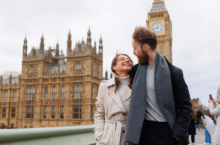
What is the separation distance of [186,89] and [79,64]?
23.5 metres

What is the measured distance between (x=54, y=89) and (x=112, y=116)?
24.7m

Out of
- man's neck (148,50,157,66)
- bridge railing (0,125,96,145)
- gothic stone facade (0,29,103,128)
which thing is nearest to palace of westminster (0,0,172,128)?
gothic stone facade (0,29,103,128)

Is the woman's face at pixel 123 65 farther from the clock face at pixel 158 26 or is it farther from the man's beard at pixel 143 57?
the clock face at pixel 158 26

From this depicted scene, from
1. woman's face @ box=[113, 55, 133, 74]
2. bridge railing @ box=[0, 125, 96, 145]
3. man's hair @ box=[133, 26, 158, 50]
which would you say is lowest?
bridge railing @ box=[0, 125, 96, 145]

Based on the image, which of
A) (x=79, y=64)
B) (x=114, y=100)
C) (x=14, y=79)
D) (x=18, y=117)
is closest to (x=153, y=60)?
(x=114, y=100)

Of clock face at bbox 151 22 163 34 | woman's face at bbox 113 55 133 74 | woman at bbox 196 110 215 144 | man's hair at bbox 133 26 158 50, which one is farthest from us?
clock face at bbox 151 22 163 34

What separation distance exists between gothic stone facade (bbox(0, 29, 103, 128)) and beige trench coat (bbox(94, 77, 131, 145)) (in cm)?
2163

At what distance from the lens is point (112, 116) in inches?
85.4

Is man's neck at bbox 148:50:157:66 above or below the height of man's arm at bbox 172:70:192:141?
above

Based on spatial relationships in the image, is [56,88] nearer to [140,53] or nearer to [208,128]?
[208,128]

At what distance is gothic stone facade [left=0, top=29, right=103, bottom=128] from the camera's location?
24281 millimetres

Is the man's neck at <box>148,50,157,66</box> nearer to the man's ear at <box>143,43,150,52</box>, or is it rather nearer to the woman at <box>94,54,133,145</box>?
the man's ear at <box>143,43,150,52</box>

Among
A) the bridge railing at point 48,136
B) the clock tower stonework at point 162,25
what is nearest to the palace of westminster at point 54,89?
the clock tower stonework at point 162,25

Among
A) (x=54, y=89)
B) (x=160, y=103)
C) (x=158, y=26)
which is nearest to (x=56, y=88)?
(x=54, y=89)
